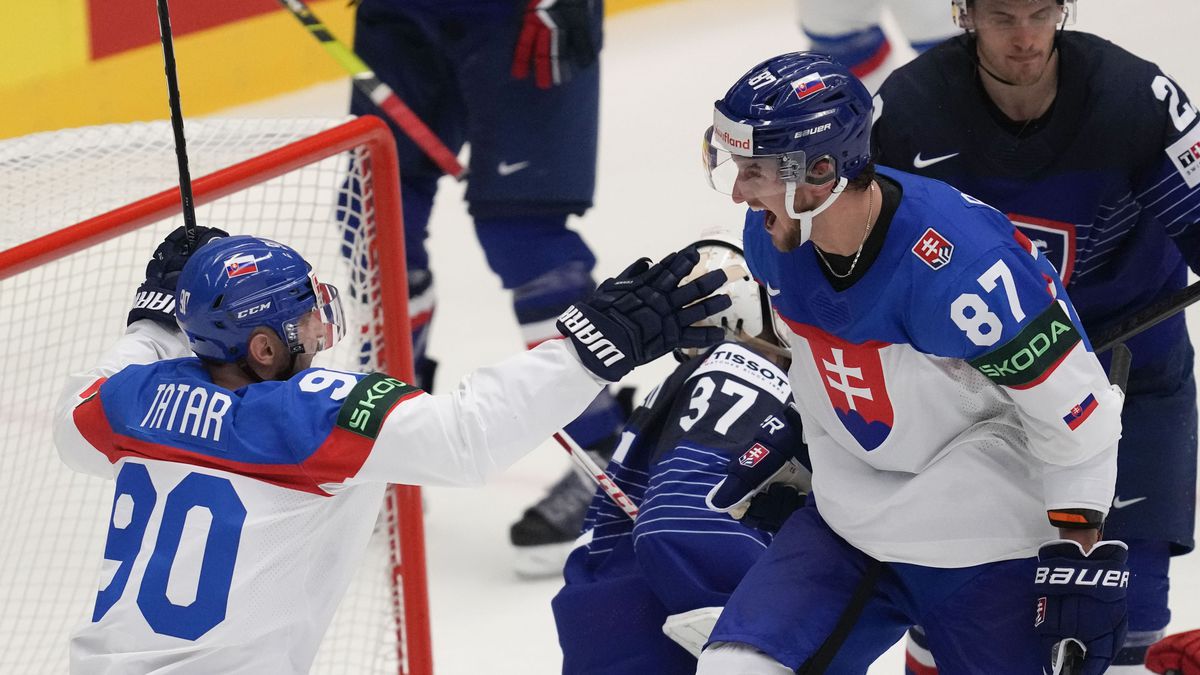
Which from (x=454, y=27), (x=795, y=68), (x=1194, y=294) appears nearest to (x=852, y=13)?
(x=454, y=27)

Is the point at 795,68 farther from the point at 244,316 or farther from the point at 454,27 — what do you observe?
the point at 454,27

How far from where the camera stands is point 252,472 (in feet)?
6.75

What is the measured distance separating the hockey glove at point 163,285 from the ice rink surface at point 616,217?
1021 mm

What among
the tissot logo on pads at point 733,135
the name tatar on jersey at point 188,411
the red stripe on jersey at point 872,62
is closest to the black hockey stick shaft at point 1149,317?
the tissot logo on pads at point 733,135

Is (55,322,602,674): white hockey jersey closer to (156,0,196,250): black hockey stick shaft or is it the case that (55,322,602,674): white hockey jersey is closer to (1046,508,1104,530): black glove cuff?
(156,0,196,250): black hockey stick shaft

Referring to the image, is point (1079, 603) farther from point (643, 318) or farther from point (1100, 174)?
point (1100, 174)

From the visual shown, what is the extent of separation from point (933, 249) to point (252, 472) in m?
0.81

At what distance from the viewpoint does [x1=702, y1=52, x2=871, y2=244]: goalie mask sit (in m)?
1.92

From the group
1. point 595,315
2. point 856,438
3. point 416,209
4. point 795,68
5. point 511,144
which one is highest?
point 795,68

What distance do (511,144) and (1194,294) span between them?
59.4 inches

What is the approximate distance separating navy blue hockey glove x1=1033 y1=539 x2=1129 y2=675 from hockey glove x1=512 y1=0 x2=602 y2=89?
1.73m

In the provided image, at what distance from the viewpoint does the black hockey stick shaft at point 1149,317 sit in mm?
2328

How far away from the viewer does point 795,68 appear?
6.39 feet

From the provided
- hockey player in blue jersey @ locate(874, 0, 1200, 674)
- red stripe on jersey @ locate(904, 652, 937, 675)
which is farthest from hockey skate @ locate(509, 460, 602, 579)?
hockey player in blue jersey @ locate(874, 0, 1200, 674)
